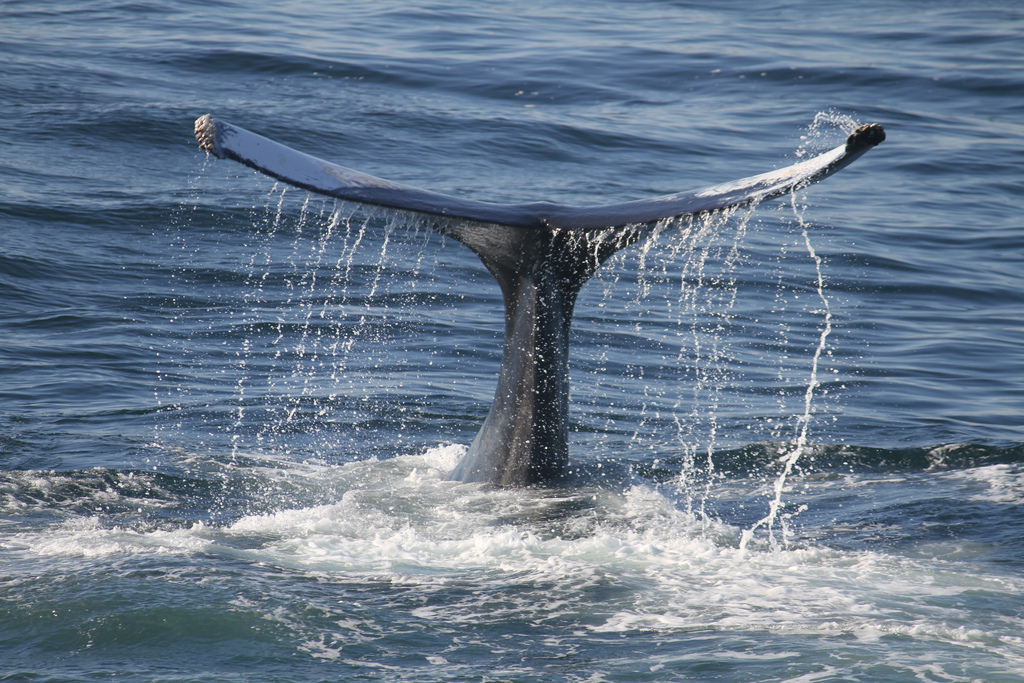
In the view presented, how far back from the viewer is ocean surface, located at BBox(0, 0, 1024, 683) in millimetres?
4613

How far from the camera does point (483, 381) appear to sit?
30.6 ft

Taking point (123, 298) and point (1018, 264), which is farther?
point (1018, 264)

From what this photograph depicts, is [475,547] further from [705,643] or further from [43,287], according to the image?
[43,287]

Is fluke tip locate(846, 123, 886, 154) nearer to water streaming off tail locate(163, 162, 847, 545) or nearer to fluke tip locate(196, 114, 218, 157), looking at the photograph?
water streaming off tail locate(163, 162, 847, 545)

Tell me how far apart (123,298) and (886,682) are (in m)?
8.79

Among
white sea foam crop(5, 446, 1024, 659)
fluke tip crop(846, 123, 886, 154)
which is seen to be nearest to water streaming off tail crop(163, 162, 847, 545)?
white sea foam crop(5, 446, 1024, 659)

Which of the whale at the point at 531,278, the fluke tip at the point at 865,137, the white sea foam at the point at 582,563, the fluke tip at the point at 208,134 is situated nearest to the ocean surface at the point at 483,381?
the white sea foam at the point at 582,563

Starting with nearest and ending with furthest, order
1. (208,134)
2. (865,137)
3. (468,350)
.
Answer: (865,137)
(208,134)
(468,350)

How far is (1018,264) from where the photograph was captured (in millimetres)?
13383

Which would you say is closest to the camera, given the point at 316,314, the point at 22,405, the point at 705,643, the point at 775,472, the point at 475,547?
the point at 705,643

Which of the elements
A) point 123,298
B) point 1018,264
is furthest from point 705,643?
point 1018,264

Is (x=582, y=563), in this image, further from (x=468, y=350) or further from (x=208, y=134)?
(x=468, y=350)

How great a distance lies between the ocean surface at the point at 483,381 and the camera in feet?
15.1

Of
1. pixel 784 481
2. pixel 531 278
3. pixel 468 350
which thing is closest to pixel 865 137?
pixel 531 278
